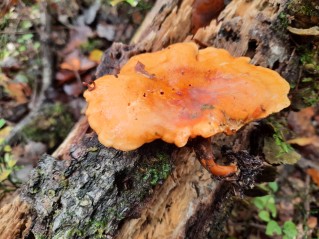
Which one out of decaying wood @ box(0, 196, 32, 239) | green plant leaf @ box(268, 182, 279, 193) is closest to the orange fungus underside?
decaying wood @ box(0, 196, 32, 239)

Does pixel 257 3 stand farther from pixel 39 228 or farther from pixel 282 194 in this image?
pixel 39 228

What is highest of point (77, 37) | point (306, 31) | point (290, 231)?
point (77, 37)

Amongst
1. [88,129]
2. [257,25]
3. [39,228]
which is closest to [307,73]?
[257,25]

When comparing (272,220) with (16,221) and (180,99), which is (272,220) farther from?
(16,221)

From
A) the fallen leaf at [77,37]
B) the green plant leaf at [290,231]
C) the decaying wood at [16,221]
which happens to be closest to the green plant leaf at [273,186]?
the green plant leaf at [290,231]

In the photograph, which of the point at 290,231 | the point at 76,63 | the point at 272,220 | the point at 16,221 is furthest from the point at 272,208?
the point at 76,63

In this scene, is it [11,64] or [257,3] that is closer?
[257,3]

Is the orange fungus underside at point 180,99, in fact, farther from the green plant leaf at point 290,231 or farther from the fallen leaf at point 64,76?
the fallen leaf at point 64,76
